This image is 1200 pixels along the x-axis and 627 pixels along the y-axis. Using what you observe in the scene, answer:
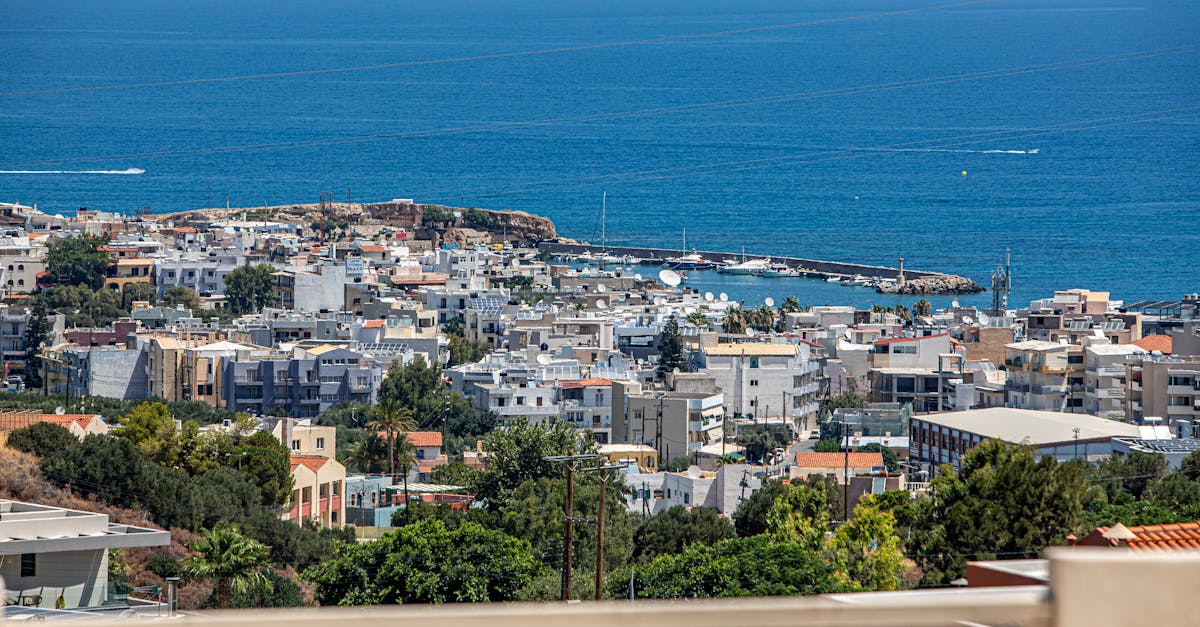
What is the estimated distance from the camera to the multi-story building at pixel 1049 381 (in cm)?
2677

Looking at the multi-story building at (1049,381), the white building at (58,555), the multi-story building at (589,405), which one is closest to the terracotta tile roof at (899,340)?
the multi-story building at (1049,381)

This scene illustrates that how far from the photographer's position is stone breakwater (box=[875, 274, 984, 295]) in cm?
5181

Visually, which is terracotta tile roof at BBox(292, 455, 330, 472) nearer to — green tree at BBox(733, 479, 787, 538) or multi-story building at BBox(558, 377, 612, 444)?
green tree at BBox(733, 479, 787, 538)

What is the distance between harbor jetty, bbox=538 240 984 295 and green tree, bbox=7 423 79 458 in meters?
37.5

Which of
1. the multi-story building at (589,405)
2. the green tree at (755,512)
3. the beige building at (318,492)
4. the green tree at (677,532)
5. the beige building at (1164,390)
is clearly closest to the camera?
the green tree at (677,532)

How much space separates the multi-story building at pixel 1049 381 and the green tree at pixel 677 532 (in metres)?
12.0

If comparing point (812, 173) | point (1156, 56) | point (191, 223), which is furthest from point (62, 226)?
point (1156, 56)

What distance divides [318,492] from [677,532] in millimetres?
5063

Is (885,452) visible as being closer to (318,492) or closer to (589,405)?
(589,405)

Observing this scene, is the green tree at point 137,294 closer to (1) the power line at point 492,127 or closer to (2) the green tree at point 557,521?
(2) the green tree at point 557,521

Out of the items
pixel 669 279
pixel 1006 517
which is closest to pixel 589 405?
pixel 1006 517

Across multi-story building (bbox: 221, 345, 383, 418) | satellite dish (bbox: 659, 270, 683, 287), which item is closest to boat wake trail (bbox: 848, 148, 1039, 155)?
satellite dish (bbox: 659, 270, 683, 287)

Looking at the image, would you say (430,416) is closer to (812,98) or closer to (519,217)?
(519,217)

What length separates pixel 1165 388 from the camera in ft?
80.8
